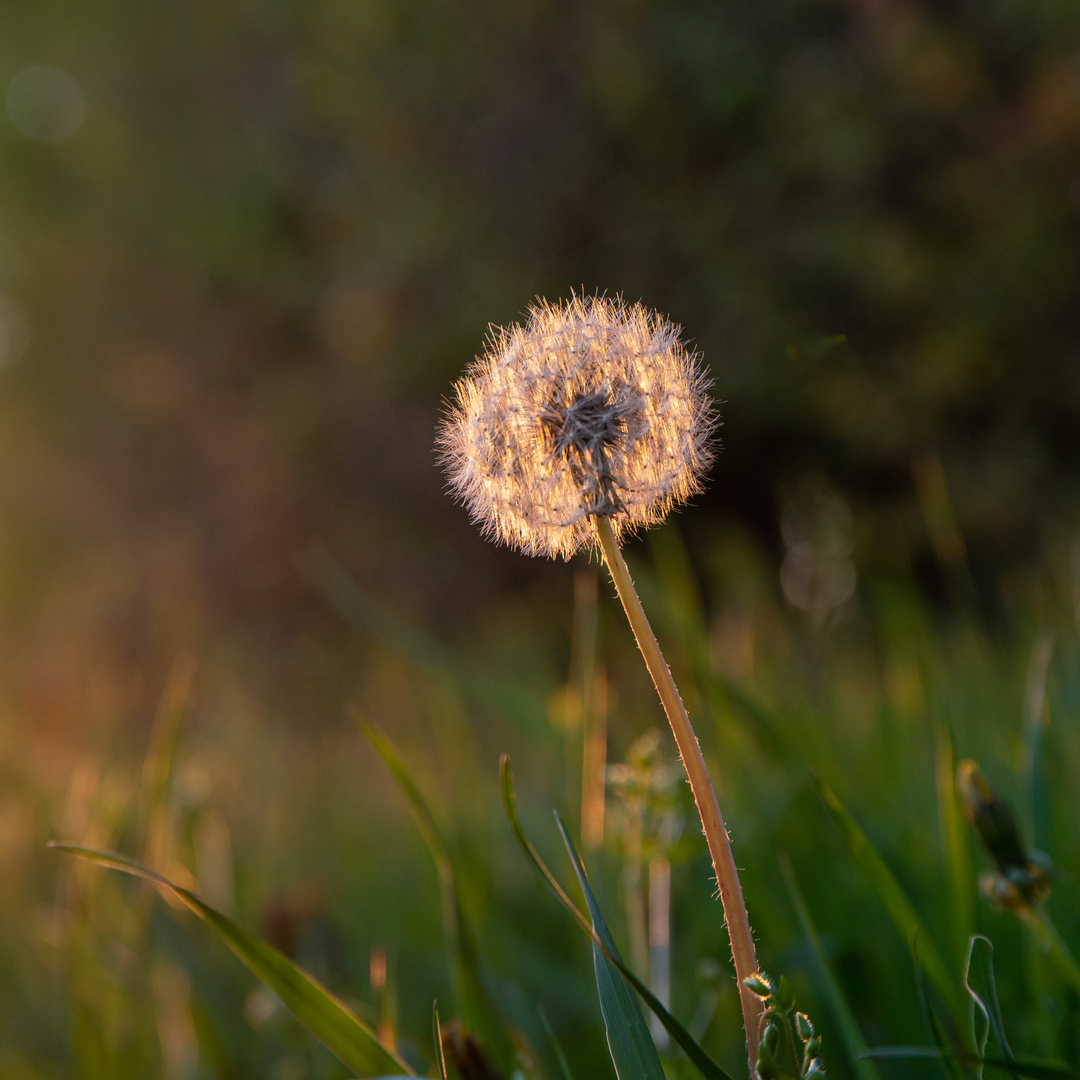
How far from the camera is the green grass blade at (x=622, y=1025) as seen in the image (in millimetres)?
544

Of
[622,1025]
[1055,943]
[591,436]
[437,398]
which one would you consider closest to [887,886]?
[1055,943]

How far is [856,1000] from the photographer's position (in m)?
1.17

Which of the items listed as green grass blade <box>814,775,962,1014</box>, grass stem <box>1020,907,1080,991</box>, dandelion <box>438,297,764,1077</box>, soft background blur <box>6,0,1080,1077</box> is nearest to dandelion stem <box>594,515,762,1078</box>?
dandelion <box>438,297,764,1077</box>

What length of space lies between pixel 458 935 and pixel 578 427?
514 mm

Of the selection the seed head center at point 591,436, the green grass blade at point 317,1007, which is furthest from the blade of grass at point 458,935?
the seed head center at point 591,436

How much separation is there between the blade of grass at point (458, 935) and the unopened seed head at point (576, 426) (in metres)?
0.23

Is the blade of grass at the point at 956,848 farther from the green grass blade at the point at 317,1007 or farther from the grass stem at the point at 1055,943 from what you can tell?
the green grass blade at the point at 317,1007

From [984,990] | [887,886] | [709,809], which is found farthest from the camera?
[887,886]

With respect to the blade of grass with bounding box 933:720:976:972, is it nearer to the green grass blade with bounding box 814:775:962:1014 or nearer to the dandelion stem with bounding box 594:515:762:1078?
the green grass blade with bounding box 814:775:962:1014

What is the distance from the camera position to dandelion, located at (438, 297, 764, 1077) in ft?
1.95

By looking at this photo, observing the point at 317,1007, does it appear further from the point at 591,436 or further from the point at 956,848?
the point at 956,848

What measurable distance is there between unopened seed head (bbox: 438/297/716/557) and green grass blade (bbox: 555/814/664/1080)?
8.2 inches

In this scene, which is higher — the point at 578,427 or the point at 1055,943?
the point at 578,427

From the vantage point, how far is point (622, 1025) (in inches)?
21.9
